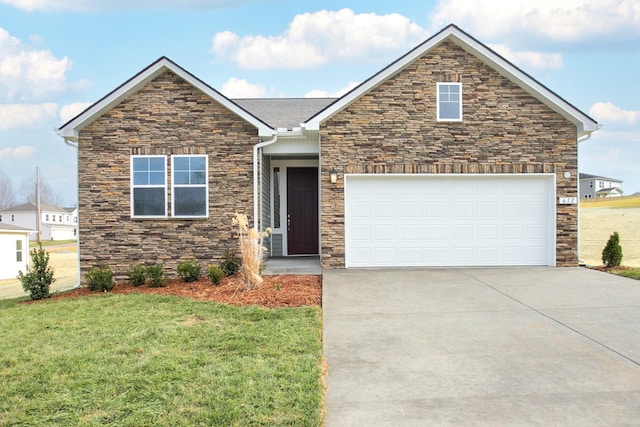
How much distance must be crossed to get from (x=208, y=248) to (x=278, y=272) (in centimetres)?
186

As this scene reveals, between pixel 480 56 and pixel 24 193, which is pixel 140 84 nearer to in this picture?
pixel 480 56

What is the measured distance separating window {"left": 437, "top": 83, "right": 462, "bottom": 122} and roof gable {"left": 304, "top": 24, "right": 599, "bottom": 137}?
94 cm

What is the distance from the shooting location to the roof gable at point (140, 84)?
1094 cm

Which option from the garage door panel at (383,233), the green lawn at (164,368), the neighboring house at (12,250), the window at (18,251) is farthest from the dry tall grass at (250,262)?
the window at (18,251)

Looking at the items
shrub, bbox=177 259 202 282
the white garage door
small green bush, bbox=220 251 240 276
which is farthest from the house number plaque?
shrub, bbox=177 259 202 282

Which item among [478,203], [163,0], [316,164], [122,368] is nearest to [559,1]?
[478,203]

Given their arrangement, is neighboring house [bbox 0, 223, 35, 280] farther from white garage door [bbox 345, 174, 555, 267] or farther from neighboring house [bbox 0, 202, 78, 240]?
neighboring house [bbox 0, 202, 78, 240]

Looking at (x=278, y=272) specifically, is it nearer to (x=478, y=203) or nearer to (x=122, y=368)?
(x=478, y=203)

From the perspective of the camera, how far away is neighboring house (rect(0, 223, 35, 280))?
86.1 feet

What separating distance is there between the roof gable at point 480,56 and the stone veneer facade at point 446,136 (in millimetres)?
181

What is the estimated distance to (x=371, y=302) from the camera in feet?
26.1

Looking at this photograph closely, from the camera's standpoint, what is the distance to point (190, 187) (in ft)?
36.9

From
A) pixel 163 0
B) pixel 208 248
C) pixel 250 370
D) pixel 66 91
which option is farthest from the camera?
pixel 66 91

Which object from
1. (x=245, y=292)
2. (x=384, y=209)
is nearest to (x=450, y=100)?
(x=384, y=209)
